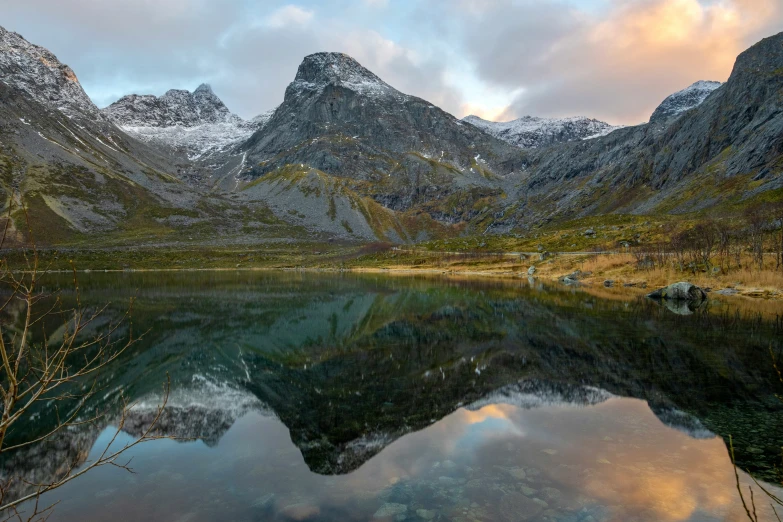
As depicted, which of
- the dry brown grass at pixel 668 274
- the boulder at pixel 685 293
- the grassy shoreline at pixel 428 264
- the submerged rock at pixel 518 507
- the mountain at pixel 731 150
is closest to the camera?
the submerged rock at pixel 518 507

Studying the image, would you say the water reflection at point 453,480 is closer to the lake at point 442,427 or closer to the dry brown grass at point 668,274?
the lake at point 442,427

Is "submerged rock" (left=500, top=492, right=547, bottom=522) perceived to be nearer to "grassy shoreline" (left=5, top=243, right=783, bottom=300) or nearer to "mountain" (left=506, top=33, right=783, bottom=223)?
"grassy shoreline" (left=5, top=243, right=783, bottom=300)

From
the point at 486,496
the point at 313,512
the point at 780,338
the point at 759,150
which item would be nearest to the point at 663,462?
the point at 486,496

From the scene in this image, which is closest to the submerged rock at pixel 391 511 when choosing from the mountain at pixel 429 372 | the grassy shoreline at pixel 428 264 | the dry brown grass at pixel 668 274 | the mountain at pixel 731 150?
the mountain at pixel 429 372

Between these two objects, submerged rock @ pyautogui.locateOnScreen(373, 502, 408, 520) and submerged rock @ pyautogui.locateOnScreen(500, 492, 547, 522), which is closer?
submerged rock @ pyautogui.locateOnScreen(500, 492, 547, 522)

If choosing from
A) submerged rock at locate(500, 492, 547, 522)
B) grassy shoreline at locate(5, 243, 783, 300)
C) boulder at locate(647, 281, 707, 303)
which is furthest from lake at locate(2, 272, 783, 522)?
boulder at locate(647, 281, 707, 303)

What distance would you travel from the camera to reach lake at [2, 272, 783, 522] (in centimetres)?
1116

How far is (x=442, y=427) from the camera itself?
15977mm

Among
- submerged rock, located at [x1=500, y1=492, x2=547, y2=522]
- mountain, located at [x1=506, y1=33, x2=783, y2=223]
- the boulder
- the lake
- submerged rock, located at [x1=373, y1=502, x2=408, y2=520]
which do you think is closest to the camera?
submerged rock, located at [x1=500, y1=492, x2=547, y2=522]

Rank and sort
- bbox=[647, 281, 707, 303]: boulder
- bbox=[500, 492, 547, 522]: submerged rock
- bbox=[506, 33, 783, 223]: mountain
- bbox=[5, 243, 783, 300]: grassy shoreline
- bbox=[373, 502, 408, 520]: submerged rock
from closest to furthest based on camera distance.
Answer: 1. bbox=[500, 492, 547, 522]: submerged rock
2. bbox=[373, 502, 408, 520]: submerged rock
3. bbox=[647, 281, 707, 303]: boulder
4. bbox=[5, 243, 783, 300]: grassy shoreline
5. bbox=[506, 33, 783, 223]: mountain

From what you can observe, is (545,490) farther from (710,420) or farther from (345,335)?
(345,335)

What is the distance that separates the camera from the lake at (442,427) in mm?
11164

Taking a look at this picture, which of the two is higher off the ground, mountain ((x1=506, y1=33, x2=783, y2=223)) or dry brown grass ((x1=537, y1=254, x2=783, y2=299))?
mountain ((x1=506, y1=33, x2=783, y2=223))

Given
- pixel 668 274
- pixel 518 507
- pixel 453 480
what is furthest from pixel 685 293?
pixel 518 507
